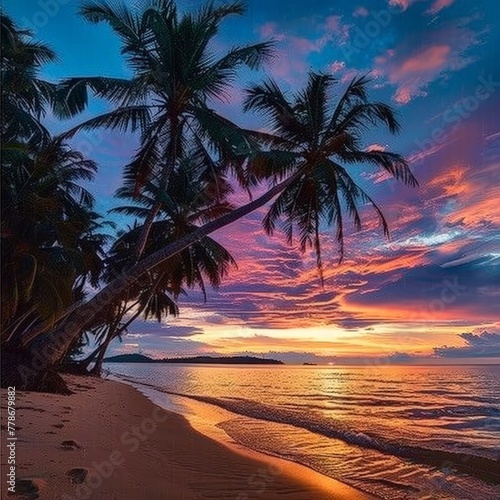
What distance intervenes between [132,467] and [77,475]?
4.60ft

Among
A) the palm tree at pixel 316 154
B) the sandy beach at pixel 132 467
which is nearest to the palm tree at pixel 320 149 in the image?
the palm tree at pixel 316 154

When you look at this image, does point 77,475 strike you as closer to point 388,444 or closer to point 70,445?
point 70,445

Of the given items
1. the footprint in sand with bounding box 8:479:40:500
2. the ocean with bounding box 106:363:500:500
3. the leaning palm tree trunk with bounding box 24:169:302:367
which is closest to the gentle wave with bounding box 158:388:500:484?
the ocean with bounding box 106:363:500:500

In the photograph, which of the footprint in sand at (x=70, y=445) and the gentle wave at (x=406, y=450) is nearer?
the footprint in sand at (x=70, y=445)

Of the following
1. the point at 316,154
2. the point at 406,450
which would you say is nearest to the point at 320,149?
the point at 316,154

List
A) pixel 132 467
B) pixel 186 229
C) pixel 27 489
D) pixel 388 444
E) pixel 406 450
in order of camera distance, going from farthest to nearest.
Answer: pixel 186 229 < pixel 388 444 < pixel 406 450 < pixel 132 467 < pixel 27 489

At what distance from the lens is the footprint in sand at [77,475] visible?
4.92 metres

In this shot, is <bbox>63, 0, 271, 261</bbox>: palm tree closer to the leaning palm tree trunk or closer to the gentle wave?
the leaning palm tree trunk

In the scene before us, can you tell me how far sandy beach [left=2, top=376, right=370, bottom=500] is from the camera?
16.3 ft

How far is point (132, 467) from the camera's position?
20.8 ft

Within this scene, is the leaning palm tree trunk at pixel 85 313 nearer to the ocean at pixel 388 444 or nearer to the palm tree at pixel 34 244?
the palm tree at pixel 34 244

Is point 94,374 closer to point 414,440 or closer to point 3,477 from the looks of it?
point 414,440

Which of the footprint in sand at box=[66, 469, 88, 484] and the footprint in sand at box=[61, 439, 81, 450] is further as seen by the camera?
the footprint in sand at box=[61, 439, 81, 450]

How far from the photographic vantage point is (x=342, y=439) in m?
13.4
